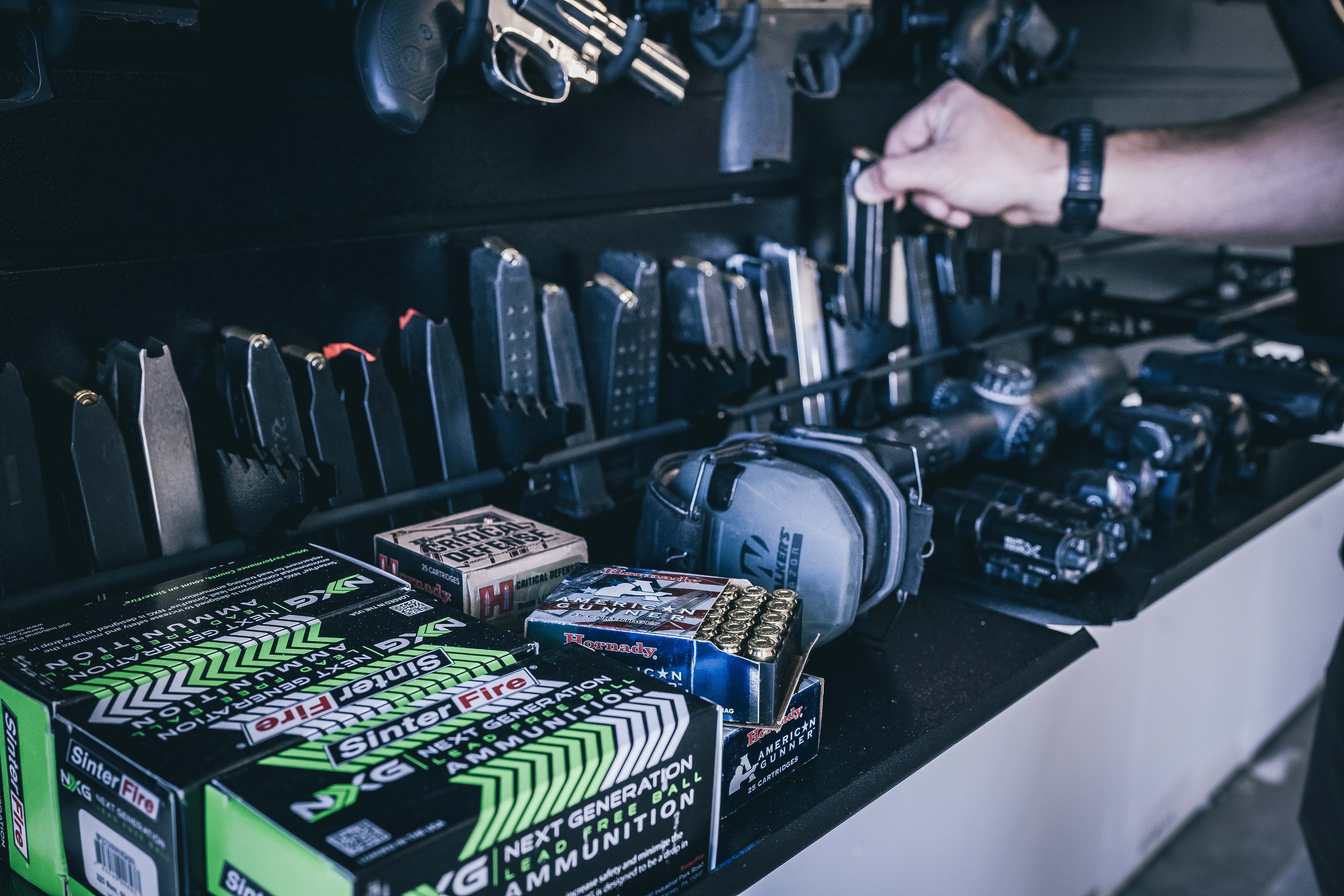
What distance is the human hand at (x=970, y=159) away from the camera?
1.60m

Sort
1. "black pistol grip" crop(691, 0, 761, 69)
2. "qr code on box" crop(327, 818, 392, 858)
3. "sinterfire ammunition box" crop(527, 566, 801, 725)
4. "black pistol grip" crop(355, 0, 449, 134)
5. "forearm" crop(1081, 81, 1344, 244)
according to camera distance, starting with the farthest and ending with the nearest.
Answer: "forearm" crop(1081, 81, 1344, 244) < "black pistol grip" crop(691, 0, 761, 69) < "black pistol grip" crop(355, 0, 449, 134) < "sinterfire ammunition box" crop(527, 566, 801, 725) < "qr code on box" crop(327, 818, 392, 858)

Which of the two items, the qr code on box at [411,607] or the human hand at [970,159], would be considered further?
the human hand at [970,159]

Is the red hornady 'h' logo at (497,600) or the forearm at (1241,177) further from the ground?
the forearm at (1241,177)

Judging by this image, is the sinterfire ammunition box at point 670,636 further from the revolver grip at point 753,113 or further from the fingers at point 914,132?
the fingers at point 914,132

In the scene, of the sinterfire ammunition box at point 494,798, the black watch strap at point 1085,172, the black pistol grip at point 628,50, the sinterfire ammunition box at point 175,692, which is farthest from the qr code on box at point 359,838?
the black watch strap at point 1085,172

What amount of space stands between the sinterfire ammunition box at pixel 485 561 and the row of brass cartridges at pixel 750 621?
0.61ft

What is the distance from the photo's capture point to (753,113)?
143 centimetres

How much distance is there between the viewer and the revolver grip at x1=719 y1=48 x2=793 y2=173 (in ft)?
4.67

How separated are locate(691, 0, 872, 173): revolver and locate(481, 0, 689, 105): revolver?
13cm

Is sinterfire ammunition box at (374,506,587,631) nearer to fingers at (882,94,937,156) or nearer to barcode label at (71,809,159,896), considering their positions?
barcode label at (71,809,159,896)

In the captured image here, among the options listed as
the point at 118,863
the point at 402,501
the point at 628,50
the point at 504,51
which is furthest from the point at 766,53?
the point at 118,863

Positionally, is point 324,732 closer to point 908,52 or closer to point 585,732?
point 585,732

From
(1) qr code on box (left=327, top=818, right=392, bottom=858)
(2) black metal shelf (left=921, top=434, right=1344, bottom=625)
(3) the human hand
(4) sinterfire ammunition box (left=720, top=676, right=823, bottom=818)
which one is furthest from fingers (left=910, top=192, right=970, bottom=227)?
(1) qr code on box (left=327, top=818, right=392, bottom=858)

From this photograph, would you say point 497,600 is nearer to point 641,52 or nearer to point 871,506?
point 871,506
